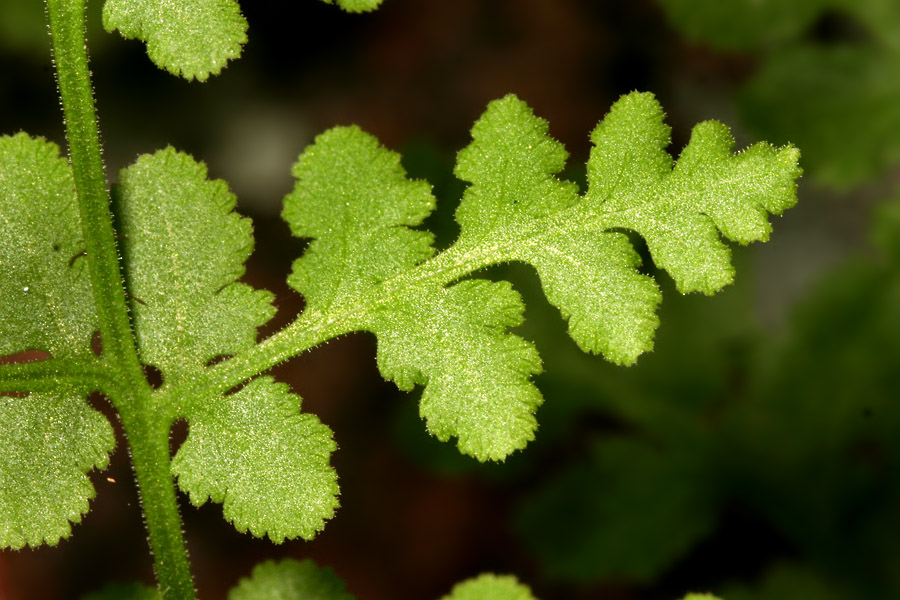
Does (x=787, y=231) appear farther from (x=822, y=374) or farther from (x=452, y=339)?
(x=452, y=339)

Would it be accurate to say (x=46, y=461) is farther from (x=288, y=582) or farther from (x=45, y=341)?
(x=288, y=582)

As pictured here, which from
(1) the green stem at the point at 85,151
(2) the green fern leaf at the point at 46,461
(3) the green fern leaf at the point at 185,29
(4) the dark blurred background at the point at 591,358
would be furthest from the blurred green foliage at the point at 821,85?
(2) the green fern leaf at the point at 46,461

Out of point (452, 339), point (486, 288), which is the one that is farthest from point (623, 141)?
point (452, 339)

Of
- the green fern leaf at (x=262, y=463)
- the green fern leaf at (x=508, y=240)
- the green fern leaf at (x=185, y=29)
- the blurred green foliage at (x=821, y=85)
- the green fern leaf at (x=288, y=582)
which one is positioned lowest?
the green fern leaf at (x=288, y=582)

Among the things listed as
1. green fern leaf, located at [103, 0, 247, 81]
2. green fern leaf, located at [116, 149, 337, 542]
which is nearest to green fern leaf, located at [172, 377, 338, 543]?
green fern leaf, located at [116, 149, 337, 542]

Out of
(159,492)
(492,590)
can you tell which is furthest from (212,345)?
(492,590)

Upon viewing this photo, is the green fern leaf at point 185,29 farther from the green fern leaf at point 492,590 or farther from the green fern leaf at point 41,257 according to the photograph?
the green fern leaf at point 492,590

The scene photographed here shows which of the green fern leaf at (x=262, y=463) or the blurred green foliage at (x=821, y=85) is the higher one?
the blurred green foliage at (x=821, y=85)
